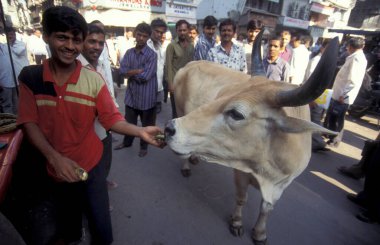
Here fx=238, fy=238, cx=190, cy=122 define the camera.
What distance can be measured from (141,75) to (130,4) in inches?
664

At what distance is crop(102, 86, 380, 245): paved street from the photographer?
2.57 meters

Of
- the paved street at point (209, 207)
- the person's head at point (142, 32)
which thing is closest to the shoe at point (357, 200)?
the paved street at point (209, 207)

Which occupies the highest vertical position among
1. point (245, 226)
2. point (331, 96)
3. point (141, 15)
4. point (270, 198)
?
point (141, 15)

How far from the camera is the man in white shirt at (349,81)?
446 cm

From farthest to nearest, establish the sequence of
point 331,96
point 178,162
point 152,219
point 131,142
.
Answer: point 331,96 < point 131,142 < point 178,162 < point 152,219

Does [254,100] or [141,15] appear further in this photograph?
[141,15]

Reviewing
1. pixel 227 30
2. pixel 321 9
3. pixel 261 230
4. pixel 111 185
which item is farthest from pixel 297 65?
pixel 321 9

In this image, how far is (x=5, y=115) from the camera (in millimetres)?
2010

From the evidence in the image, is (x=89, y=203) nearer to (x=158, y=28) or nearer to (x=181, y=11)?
(x=158, y=28)

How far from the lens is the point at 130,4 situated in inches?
705

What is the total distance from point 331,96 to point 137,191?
426cm

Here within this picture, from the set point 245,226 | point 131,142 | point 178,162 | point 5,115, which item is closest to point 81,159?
point 5,115

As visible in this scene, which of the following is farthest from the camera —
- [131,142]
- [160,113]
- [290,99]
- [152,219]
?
[160,113]

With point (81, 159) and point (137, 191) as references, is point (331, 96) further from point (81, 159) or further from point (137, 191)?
point (81, 159)
